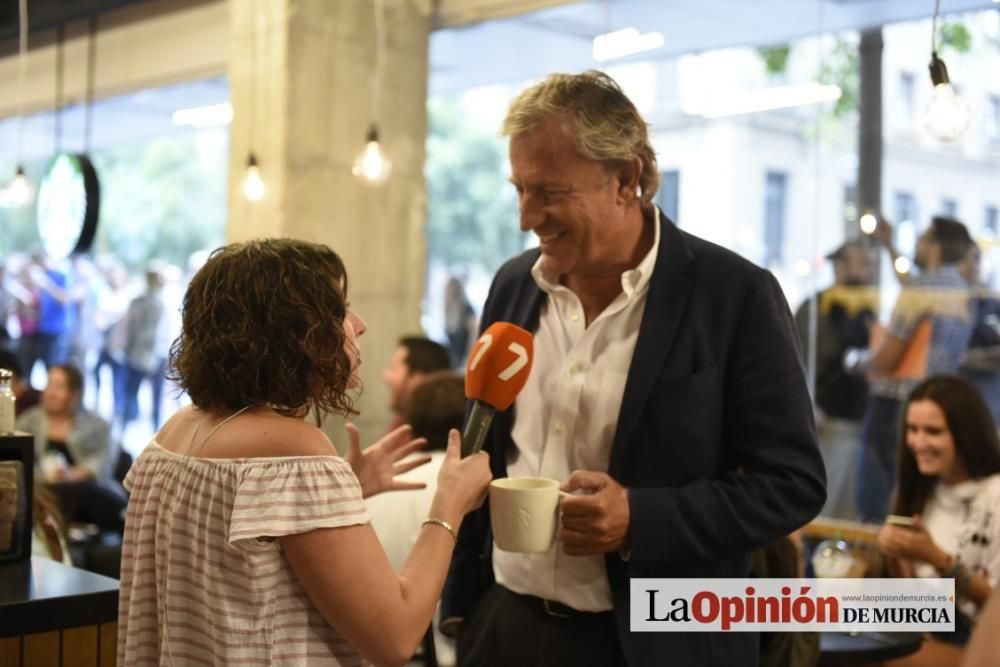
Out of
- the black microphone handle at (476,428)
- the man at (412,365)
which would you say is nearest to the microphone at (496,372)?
the black microphone handle at (476,428)

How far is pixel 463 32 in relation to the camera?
6207 millimetres

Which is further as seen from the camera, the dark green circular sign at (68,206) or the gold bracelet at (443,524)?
the dark green circular sign at (68,206)

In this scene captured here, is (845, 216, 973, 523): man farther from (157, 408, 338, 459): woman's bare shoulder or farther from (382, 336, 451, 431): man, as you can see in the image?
(157, 408, 338, 459): woman's bare shoulder

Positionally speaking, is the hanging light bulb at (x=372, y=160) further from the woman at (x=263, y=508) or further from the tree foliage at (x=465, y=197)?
the tree foliage at (x=465, y=197)

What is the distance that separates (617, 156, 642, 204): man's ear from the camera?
2.01m

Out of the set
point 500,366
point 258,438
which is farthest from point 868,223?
point 258,438

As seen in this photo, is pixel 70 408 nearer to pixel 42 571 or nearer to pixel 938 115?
pixel 42 571

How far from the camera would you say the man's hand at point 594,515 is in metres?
1.78

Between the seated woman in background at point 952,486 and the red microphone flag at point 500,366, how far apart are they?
1691 millimetres

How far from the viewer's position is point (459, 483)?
5.58ft

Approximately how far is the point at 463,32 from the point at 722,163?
1.68 m

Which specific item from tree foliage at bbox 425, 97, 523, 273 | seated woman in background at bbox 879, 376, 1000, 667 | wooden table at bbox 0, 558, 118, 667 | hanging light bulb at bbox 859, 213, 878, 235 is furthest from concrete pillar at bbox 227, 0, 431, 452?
wooden table at bbox 0, 558, 118, 667

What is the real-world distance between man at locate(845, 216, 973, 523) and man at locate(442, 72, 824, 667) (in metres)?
4.15

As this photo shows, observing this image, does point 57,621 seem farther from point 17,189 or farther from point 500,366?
point 17,189
